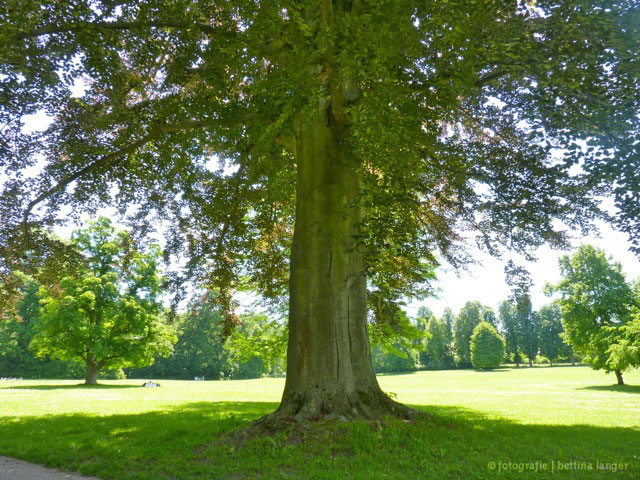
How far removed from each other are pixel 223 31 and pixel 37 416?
11.1 meters

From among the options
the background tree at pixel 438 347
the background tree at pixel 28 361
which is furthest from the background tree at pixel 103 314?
the background tree at pixel 438 347

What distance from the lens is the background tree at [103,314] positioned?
28047 mm

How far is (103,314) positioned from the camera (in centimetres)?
2925

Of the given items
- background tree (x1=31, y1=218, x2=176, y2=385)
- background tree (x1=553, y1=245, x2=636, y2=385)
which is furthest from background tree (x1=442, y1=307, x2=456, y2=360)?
background tree (x1=31, y1=218, x2=176, y2=385)

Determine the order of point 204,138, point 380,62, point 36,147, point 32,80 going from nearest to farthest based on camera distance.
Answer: point 380,62, point 32,80, point 36,147, point 204,138

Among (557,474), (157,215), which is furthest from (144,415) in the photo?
(557,474)

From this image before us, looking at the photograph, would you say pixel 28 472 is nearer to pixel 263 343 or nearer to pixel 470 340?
pixel 263 343

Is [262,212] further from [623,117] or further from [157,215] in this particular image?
[623,117]

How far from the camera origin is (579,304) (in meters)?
29.2

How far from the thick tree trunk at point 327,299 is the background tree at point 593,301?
25771mm

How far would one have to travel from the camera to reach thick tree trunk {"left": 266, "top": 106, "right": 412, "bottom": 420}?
7.30 m

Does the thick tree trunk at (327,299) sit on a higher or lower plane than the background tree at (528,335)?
higher

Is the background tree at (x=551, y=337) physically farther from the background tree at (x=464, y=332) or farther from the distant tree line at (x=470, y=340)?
the background tree at (x=464, y=332)

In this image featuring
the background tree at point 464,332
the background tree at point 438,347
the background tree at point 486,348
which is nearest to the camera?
the background tree at point 486,348
